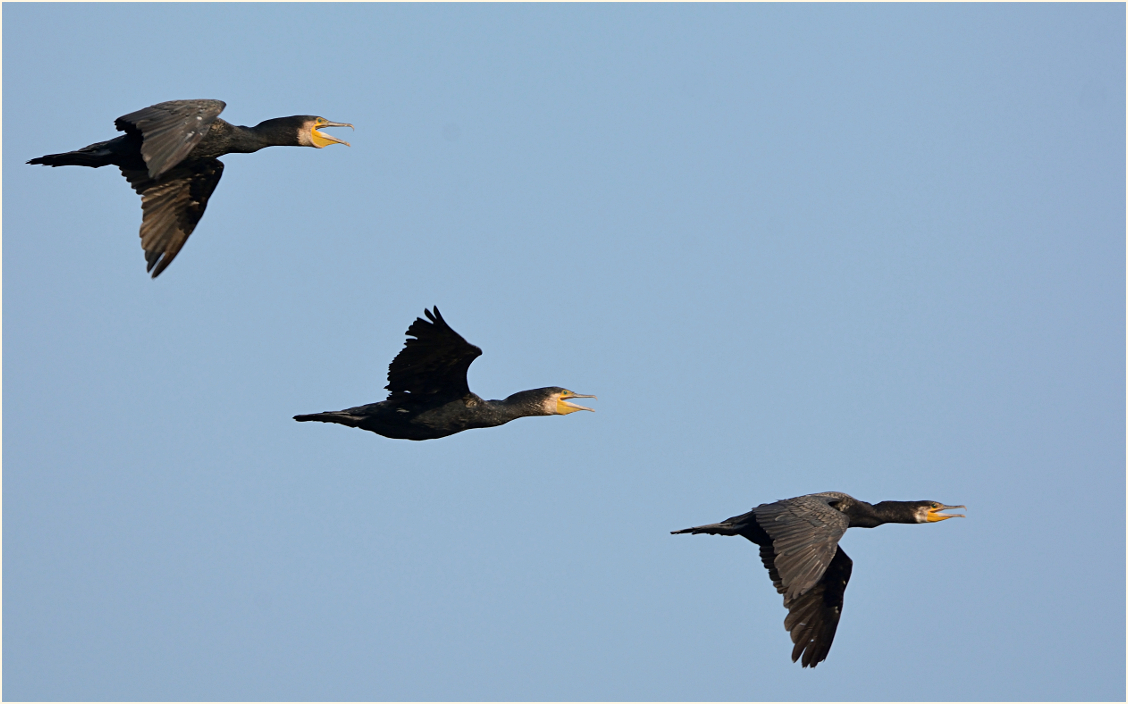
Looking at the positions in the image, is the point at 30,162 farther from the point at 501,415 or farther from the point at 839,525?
the point at 839,525

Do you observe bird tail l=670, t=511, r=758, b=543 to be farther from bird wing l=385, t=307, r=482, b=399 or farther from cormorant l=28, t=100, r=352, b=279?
cormorant l=28, t=100, r=352, b=279

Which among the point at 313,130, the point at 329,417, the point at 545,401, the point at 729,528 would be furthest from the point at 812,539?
the point at 313,130

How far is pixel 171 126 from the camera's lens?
1485cm

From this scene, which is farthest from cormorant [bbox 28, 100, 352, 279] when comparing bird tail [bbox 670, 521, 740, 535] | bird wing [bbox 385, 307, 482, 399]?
bird tail [bbox 670, 521, 740, 535]

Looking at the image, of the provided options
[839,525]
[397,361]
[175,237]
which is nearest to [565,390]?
[397,361]

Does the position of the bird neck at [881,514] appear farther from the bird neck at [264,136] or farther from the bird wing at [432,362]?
the bird neck at [264,136]

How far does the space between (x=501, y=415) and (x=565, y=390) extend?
2.75 ft

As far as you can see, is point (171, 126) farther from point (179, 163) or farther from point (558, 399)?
point (558, 399)

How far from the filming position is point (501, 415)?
1642cm

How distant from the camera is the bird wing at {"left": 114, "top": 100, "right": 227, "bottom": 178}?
1446 cm

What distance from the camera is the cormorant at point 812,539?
1473 cm

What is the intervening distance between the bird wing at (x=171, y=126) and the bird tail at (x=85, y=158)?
0.91 m

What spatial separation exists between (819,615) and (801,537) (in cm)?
216

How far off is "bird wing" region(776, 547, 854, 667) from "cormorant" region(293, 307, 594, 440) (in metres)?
3.11
